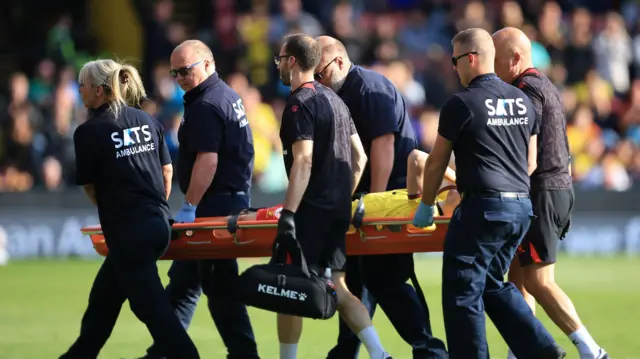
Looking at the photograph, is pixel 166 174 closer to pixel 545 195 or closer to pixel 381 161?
pixel 381 161

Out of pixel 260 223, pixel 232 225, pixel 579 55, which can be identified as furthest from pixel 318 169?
pixel 579 55

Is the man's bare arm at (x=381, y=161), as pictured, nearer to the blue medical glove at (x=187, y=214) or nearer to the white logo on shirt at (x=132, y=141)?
the blue medical glove at (x=187, y=214)

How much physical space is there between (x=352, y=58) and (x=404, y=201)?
42.8 feet

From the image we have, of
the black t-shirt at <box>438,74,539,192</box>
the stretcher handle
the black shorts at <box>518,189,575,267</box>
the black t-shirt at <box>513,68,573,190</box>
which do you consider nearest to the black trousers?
the stretcher handle

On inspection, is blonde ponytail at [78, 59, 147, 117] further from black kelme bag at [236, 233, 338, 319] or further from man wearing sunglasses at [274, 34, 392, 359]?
black kelme bag at [236, 233, 338, 319]

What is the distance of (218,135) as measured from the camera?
9.09 metres

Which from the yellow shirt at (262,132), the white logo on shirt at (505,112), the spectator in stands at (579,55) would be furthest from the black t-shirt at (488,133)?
the spectator in stands at (579,55)

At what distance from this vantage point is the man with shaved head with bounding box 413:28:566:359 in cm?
793

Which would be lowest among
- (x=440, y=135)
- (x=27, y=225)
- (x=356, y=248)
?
(x=27, y=225)

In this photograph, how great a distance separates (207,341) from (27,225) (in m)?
9.37

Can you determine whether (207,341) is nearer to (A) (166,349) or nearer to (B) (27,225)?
(A) (166,349)

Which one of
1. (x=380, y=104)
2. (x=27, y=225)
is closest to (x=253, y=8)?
(x=27, y=225)

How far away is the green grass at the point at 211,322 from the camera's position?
1070 cm

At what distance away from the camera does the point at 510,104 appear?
8070mm
